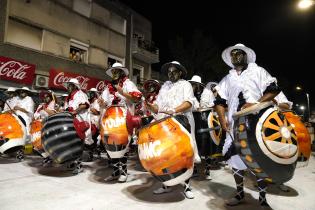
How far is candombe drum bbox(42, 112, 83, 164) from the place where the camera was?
179 inches

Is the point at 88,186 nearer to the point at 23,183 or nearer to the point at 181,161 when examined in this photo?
the point at 23,183

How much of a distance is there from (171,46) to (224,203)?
23820 mm

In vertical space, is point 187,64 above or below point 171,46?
below

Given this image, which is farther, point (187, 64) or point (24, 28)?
point (187, 64)

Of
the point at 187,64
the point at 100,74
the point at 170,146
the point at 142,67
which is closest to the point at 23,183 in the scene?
the point at 170,146

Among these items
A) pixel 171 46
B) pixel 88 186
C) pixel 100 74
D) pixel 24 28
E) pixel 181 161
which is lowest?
pixel 88 186

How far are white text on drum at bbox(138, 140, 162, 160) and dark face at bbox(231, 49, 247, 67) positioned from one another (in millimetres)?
1546

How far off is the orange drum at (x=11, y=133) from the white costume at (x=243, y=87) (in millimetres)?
4655

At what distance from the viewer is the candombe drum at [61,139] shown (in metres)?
4.55

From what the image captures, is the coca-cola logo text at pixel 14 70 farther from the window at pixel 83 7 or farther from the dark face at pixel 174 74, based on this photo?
the dark face at pixel 174 74

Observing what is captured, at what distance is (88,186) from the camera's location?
439cm

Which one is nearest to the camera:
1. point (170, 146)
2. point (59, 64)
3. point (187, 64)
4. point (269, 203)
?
point (170, 146)

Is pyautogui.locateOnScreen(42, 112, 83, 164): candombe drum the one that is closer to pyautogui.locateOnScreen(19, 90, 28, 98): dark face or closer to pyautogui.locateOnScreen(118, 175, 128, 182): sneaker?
pyautogui.locateOnScreen(118, 175, 128, 182): sneaker

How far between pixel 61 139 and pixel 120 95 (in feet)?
4.07
